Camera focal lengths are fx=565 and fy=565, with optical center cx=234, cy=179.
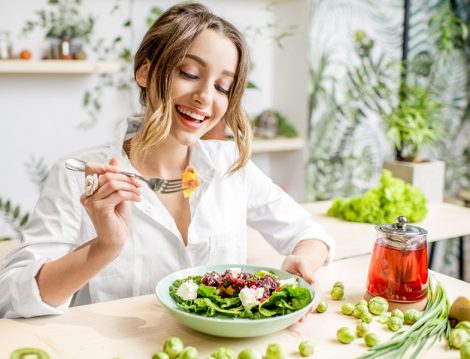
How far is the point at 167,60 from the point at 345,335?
0.84m

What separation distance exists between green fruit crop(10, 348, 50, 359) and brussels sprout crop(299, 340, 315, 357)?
0.48 m

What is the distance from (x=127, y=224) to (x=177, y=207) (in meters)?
0.44

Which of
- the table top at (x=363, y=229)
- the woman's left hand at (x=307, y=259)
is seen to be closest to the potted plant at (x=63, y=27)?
the table top at (x=363, y=229)

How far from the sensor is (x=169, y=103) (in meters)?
1.53

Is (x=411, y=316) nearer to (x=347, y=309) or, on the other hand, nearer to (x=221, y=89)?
(x=347, y=309)

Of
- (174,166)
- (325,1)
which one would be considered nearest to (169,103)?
(174,166)

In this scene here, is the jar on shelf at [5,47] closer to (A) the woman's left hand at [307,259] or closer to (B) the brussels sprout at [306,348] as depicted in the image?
(A) the woman's left hand at [307,259]

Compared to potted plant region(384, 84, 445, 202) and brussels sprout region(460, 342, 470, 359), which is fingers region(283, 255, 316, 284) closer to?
brussels sprout region(460, 342, 470, 359)

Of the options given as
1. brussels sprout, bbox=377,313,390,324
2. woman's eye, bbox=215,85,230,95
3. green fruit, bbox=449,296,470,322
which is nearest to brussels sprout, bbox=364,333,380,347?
brussels sprout, bbox=377,313,390,324

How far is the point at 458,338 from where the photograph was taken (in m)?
1.14

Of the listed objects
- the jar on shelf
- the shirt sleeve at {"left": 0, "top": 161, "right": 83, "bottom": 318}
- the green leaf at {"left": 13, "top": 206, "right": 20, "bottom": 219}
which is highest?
the jar on shelf

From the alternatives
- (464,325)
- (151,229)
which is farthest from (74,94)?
(464,325)

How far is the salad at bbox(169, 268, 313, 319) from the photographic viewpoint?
3.78 feet

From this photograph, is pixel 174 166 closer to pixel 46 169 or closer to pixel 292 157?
pixel 46 169
